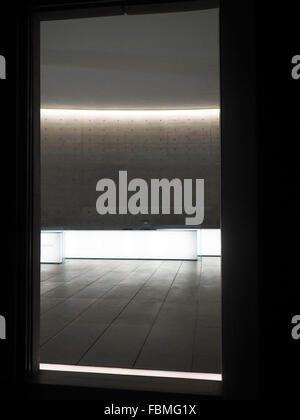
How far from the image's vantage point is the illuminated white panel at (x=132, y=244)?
11109mm

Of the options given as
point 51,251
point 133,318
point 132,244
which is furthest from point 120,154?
point 133,318

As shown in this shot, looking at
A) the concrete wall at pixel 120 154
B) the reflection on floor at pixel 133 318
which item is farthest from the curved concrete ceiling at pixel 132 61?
the reflection on floor at pixel 133 318

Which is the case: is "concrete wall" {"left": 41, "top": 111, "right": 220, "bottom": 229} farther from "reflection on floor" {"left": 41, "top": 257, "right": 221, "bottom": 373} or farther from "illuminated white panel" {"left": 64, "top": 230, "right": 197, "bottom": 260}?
"reflection on floor" {"left": 41, "top": 257, "right": 221, "bottom": 373}

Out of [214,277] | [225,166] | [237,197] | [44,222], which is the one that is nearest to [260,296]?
[237,197]

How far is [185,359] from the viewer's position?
369 centimetres

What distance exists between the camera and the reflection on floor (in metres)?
3.76

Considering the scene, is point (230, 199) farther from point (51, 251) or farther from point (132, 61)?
point (51, 251)

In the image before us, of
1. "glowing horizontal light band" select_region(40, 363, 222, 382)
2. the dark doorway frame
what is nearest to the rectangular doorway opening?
"glowing horizontal light band" select_region(40, 363, 222, 382)

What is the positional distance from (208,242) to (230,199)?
934 centimetres

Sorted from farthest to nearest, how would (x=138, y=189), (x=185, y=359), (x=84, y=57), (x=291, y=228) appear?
(x=138, y=189) < (x=84, y=57) < (x=185, y=359) < (x=291, y=228)

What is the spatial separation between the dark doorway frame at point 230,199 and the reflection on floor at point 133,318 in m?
0.80

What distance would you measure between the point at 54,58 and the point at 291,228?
8613 millimetres

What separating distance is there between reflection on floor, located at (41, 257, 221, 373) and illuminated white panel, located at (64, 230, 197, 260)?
68.4 inches

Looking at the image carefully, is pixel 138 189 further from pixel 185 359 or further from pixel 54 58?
pixel 185 359
